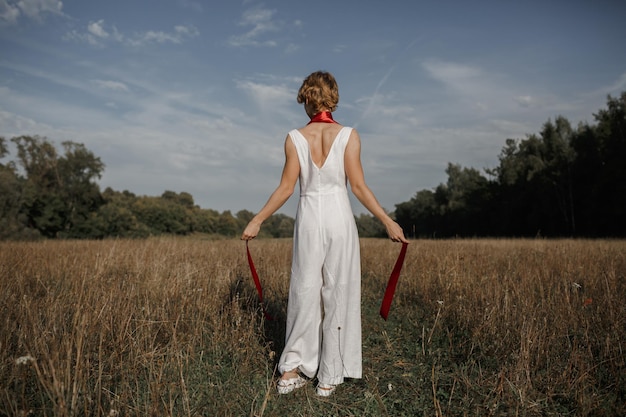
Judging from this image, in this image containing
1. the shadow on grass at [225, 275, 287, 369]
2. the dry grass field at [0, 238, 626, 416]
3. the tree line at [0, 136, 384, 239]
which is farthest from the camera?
the tree line at [0, 136, 384, 239]

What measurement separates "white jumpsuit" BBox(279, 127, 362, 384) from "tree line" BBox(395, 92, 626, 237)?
36565 millimetres

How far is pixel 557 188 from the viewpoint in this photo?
1563 inches

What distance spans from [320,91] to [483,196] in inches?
2134


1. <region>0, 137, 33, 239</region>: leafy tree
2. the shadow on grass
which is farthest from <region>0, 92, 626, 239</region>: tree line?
the shadow on grass

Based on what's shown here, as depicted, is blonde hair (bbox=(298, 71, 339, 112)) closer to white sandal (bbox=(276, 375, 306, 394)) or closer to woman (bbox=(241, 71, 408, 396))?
woman (bbox=(241, 71, 408, 396))

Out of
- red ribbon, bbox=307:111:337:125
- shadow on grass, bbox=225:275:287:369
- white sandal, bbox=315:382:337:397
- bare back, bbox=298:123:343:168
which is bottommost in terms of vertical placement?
white sandal, bbox=315:382:337:397

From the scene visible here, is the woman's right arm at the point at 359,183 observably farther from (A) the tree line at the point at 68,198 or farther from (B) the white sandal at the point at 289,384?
(A) the tree line at the point at 68,198

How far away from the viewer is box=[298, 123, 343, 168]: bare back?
10.9 ft

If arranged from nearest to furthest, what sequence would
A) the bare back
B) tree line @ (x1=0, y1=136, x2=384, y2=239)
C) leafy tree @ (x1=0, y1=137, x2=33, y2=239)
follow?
the bare back < leafy tree @ (x1=0, y1=137, x2=33, y2=239) < tree line @ (x1=0, y1=136, x2=384, y2=239)

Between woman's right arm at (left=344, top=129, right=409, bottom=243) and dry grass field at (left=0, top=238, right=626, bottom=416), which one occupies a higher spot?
woman's right arm at (left=344, top=129, right=409, bottom=243)

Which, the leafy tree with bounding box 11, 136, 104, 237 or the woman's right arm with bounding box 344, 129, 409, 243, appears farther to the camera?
the leafy tree with bounding box 11, 136, 104, 237

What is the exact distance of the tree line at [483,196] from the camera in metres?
33.7

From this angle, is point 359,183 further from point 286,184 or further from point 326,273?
point 326,273

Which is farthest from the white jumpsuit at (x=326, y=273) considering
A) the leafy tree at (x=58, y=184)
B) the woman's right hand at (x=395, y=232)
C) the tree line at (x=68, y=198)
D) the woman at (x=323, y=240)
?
the leafy tree at (x=58, y=184)
